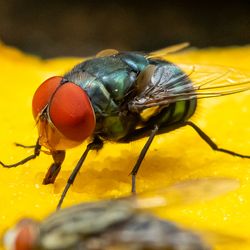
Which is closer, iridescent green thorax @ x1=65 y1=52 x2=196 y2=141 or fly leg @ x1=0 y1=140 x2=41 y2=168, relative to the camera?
iridescent green thorax @ x1=65 y1=52 x2=196 y2=141

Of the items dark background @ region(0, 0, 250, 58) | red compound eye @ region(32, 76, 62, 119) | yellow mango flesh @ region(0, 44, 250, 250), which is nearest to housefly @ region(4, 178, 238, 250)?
yellow mango flesh @ region(0, 44, 250, 250)

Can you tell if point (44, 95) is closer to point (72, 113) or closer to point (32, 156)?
point (72, 113)

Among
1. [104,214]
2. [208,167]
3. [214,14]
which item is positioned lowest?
[214,14]

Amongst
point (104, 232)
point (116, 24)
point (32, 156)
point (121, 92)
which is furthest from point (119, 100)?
point (116, 24)

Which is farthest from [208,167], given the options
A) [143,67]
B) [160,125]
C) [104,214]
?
[104,214]

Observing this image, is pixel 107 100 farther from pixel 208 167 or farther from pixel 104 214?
pixel 104 214

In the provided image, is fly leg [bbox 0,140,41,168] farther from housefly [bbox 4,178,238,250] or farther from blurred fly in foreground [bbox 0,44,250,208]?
housefly [bbox 4,178,238,250]
